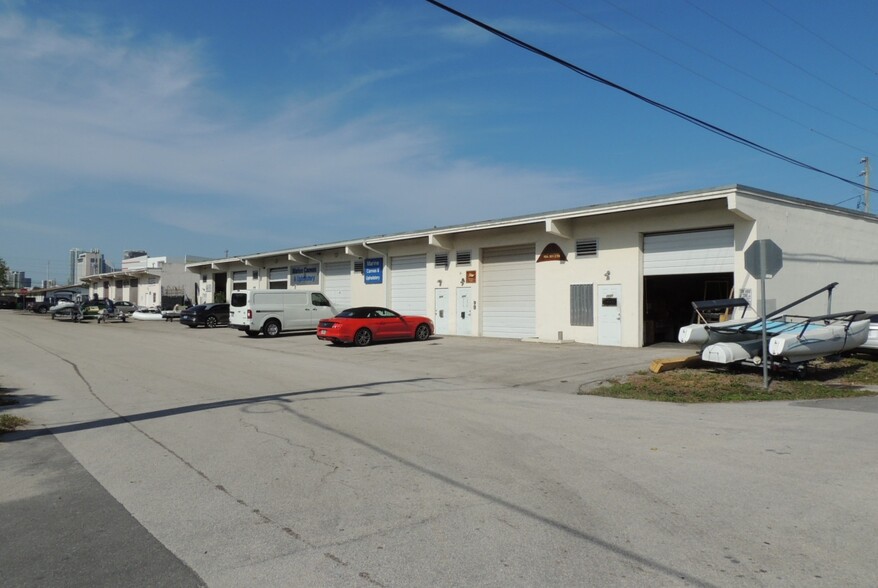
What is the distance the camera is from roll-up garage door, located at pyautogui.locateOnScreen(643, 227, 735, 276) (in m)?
18.7

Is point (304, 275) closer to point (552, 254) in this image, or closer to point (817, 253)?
point (552, 254)

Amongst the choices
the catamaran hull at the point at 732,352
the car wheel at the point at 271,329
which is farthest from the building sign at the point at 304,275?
the catamaran hull at the point at 732,352

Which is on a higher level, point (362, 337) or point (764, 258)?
point (764, 258)

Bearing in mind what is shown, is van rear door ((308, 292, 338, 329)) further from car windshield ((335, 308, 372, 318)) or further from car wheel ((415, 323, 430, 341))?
car wheel ((415, 323, 430, 341))

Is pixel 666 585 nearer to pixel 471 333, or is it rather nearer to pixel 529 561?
pixel 529 561

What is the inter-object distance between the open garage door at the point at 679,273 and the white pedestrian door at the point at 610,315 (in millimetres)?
1005

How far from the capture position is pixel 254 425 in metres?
8.45

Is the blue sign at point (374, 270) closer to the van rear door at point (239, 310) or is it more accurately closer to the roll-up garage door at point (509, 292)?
the van rear door at point (239, 310)

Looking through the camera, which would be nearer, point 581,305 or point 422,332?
point 581,305

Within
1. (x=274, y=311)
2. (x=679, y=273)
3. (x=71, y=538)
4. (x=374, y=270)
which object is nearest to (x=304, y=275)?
(x=374, y=270)

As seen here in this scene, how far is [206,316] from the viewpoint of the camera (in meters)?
36.0

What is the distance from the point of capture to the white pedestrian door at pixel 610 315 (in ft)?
69.3

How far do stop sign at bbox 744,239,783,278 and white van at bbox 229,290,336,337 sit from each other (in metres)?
20.8

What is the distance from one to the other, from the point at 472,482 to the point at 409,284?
82.0 ft
